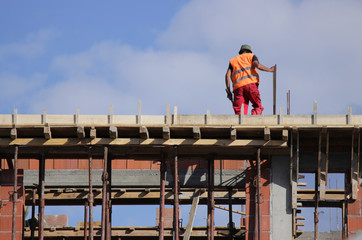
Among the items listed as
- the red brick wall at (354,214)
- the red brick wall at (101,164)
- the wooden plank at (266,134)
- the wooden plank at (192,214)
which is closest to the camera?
the wooden plank at (266,134)

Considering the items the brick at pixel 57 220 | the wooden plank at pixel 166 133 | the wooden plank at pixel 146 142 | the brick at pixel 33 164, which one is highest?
the wooden plank at pixel 166 133

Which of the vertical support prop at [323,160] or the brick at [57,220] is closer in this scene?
the vertical support prop at [323,160]

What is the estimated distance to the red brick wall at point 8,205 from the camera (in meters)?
29.5

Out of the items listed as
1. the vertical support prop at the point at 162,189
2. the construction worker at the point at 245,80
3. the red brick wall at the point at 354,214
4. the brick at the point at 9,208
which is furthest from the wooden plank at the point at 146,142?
the red brick wall at the point at 354,214

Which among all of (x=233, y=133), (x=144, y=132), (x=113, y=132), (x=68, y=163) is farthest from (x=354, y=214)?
(x=68, y=163)

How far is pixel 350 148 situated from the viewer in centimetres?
2995

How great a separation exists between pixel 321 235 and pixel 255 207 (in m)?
20.1

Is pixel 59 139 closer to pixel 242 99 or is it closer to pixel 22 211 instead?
pixel 22 211

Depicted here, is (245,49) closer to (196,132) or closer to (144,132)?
(196,132)

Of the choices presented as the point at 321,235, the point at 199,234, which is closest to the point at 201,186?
the point at 199,234

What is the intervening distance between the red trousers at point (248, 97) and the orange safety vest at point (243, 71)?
0.17m

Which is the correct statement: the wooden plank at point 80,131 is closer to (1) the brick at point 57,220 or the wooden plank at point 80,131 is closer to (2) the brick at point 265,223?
(2) the brick at point 265,223

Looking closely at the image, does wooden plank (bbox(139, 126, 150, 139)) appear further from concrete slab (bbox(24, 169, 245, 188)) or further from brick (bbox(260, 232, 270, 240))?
concrete slab (bbox(24, 169, 245, 188))

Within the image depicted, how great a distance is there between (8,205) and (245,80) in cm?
852
